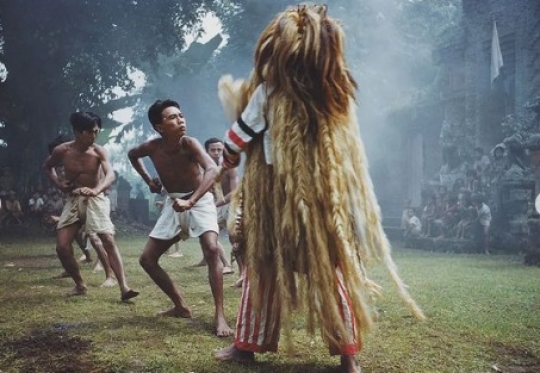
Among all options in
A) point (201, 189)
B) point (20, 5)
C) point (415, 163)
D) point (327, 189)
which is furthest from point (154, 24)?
point (327, 189)

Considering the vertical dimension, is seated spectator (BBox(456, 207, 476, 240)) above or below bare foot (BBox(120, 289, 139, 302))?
above

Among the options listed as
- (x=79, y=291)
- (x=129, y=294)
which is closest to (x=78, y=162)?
(x=79, y=291)

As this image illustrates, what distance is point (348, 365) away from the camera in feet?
9.57

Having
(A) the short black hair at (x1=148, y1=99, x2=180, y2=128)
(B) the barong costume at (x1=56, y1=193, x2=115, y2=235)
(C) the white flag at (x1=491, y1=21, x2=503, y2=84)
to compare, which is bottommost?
(B) the barong costume at (x1=56, y1=193, x2=115, y2=235)

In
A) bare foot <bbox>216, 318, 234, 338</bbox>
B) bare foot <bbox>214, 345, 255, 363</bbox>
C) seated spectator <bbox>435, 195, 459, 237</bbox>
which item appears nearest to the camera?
bare foot <bbox>214, 345, 255, 363</bbox>

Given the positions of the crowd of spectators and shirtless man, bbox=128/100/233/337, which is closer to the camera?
shirtless man, bbox=128/100/233/337

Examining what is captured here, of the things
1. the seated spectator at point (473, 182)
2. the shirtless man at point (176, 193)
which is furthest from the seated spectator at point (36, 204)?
the shirtless man at point (176, 193)

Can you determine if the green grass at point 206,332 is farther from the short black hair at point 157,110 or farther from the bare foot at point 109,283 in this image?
the short black hair at point 157,110

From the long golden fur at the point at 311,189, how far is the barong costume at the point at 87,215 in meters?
3.22

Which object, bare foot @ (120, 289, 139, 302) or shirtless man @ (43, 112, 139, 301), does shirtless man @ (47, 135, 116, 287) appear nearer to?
shirtless man @ (43, 112, 139, 301)

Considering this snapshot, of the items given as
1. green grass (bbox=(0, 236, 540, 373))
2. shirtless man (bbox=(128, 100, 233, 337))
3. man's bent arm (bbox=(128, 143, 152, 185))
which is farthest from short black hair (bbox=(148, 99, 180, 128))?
green grass (bbox=(0, 236, 540, 373))

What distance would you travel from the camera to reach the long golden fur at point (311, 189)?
112 inches

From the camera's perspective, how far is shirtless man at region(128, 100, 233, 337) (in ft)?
14.2

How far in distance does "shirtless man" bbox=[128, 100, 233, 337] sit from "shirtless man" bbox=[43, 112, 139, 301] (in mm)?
1210
